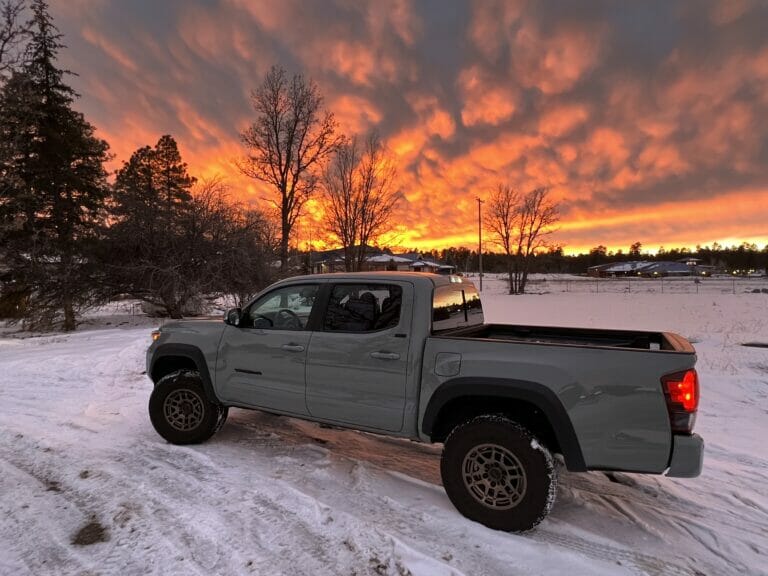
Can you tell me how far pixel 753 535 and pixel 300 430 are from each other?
13.4 ft

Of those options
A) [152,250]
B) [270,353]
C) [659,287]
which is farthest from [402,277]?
[659,287]

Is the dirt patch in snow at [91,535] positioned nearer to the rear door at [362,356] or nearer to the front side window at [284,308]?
the rear door at [362,356]

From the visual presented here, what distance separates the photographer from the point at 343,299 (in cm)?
401

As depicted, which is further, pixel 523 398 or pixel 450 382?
pixel 450 382

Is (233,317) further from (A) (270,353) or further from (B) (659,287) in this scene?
(B) (659,287)

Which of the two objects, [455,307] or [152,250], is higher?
[152,250]

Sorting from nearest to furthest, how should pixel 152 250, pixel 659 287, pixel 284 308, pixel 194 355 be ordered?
pixel 284 308 < pixel 194 355 < pixel 152 250 < pixel 659 287

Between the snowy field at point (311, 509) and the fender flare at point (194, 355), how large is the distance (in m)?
0.59

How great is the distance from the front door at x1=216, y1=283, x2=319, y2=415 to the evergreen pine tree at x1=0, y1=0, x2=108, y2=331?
53.0 feet

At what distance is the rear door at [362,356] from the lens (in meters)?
3.53

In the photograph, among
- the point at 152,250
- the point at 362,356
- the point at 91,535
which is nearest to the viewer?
the point at 91,535

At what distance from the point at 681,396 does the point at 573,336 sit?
1596 mm

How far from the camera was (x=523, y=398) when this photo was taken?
119 inches

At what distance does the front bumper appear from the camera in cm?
268
